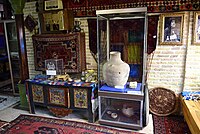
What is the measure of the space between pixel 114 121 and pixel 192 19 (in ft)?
6.95

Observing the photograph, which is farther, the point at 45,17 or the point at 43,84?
the point at 45,17

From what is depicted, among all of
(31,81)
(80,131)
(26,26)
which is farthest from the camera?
(26,26)

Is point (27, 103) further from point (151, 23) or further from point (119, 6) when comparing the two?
point (151, 23)

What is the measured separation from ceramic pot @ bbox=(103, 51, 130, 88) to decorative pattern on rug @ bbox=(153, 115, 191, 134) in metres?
0.91

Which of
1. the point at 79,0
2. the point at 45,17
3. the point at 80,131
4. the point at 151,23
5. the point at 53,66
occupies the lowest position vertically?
the point at 80,131

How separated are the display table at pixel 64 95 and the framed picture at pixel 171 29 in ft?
4.88

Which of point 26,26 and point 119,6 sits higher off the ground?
point 119,6

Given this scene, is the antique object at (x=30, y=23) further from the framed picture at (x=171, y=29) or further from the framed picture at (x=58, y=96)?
the framed picture at (x=171, y=29)

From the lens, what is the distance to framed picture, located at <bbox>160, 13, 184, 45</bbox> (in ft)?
9.34

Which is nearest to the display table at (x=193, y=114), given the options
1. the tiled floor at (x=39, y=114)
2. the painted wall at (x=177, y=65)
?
the painted wall at (x=177, y=65)

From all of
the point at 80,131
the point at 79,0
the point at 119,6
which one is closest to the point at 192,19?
the point at 119,6

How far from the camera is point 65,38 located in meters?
3.29

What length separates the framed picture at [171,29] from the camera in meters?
2.85

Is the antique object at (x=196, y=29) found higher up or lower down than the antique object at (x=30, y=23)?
lower down
